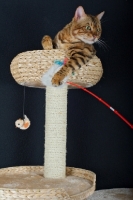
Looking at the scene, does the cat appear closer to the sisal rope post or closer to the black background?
the sisal rope post

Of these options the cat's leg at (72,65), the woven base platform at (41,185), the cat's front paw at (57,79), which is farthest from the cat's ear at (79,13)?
the woven base platform at (41,185)

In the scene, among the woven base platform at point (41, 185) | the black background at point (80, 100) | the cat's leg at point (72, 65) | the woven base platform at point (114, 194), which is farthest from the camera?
the black background at point (80, 100)

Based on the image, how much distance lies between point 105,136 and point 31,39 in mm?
765

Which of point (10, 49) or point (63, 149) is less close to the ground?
point (10, 49)

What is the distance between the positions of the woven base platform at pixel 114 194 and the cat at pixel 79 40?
78 centimetres

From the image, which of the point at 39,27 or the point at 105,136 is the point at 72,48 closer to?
the point at 39,27

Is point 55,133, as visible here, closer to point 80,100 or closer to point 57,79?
point 57,79

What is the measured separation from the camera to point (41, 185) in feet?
4.88

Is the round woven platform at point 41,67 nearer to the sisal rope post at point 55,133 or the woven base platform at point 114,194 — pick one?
the sisal rope post at point 55,133

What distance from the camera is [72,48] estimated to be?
158 centimetres

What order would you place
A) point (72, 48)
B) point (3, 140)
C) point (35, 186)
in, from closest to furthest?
point (35, 186) < point (72, 48) < point (3, 140)

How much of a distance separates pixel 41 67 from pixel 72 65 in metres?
0.14

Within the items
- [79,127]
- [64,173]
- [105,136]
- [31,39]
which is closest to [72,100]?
[79,127]

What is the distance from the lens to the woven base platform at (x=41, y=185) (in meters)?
1.30
